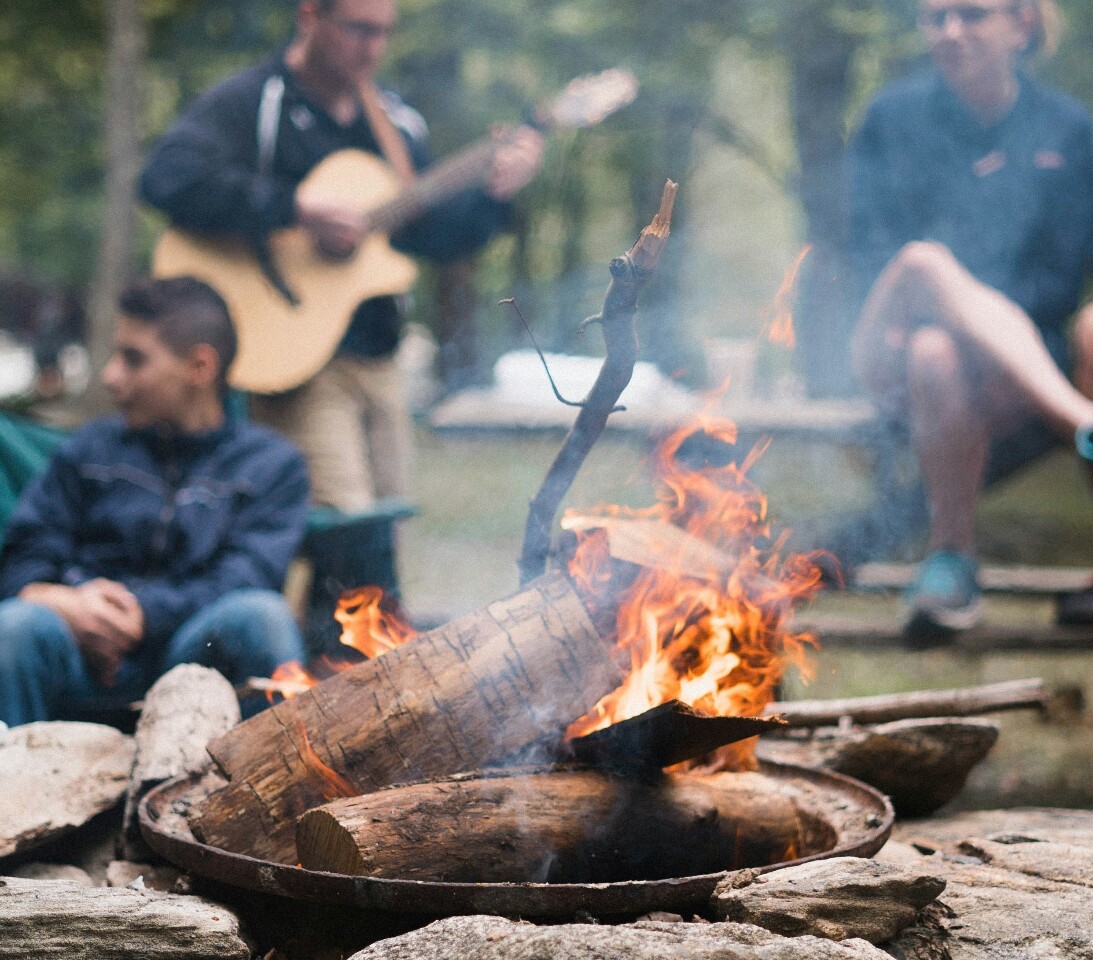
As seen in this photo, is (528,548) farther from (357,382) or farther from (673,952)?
(357,382)

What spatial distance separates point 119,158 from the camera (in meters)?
9.34

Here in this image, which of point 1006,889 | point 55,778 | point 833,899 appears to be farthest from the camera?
point 55,778

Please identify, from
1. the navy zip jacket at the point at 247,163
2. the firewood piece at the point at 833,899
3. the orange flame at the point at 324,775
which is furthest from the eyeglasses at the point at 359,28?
the firewood piece at the point at 833,899

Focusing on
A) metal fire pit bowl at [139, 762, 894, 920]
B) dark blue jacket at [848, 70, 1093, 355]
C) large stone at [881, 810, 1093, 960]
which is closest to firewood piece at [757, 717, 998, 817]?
large stone at [881, 810, 1093, 960]

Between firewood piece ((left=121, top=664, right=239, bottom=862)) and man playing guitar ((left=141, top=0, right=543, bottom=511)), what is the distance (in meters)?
1.75

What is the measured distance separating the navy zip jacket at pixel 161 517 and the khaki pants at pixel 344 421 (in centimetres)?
98

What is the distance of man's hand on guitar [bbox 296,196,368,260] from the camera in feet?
14.8

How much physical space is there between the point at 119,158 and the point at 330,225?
18.3 ft

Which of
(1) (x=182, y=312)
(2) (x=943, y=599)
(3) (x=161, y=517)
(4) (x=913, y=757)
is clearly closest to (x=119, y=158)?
(1) (x=182, y=312)

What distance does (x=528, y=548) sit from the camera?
7.42 ft

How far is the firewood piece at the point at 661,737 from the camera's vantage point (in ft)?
6.45

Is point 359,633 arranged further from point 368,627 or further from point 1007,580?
point 1007,580

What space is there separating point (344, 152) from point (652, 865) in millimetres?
3300

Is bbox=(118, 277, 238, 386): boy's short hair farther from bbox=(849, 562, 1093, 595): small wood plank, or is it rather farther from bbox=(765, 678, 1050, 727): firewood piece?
bbox=(849, 562, 1093, 595): small wood plank
